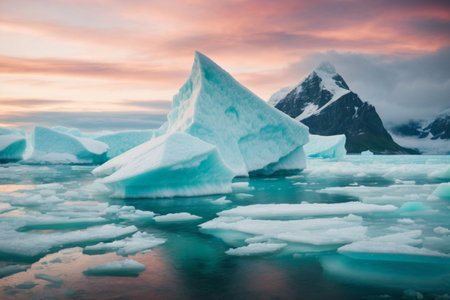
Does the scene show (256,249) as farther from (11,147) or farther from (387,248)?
(11,147)

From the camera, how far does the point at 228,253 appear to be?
4.86m

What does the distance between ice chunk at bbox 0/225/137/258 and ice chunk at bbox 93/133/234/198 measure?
3.00 m

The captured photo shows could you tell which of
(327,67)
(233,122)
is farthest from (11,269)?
(327,67)

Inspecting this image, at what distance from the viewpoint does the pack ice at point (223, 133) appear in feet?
34.9

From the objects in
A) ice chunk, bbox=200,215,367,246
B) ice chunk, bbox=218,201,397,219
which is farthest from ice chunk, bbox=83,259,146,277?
ice chunk, bbox=218,201,397,219

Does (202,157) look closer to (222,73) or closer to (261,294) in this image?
(261,294)

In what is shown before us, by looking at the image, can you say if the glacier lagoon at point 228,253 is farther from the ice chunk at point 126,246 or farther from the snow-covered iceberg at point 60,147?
the snow-covered iceberg at point 60,147

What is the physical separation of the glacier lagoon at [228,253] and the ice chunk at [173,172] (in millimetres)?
1327

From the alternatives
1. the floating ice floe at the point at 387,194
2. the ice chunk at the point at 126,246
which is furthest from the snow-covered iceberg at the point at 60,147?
the ice chunk at the point at 126,246

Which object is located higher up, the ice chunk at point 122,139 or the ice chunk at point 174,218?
the ice chunk at point 122,139

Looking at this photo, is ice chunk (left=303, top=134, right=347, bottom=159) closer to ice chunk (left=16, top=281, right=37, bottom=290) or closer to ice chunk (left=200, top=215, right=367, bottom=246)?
ice chunk (left=200, top=215, right=367, bottom=246)

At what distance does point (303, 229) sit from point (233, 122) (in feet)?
37.9

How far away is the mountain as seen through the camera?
425 ft

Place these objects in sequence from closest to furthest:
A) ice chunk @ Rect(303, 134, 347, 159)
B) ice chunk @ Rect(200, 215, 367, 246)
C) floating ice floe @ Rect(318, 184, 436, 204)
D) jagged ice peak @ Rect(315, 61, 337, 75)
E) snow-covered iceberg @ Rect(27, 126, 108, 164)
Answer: ice chunk @ Rect(200, 215, 367, 246) < floating ice floe @ Rect(318, 184, 436, 204) < snow-covered iceberg @ Rect(27, 126, 108, 164) < ice chunk @ Rect(303, 134, 347, 159) < jagged ice peak @ Rect(315, 61, 337, 75)
